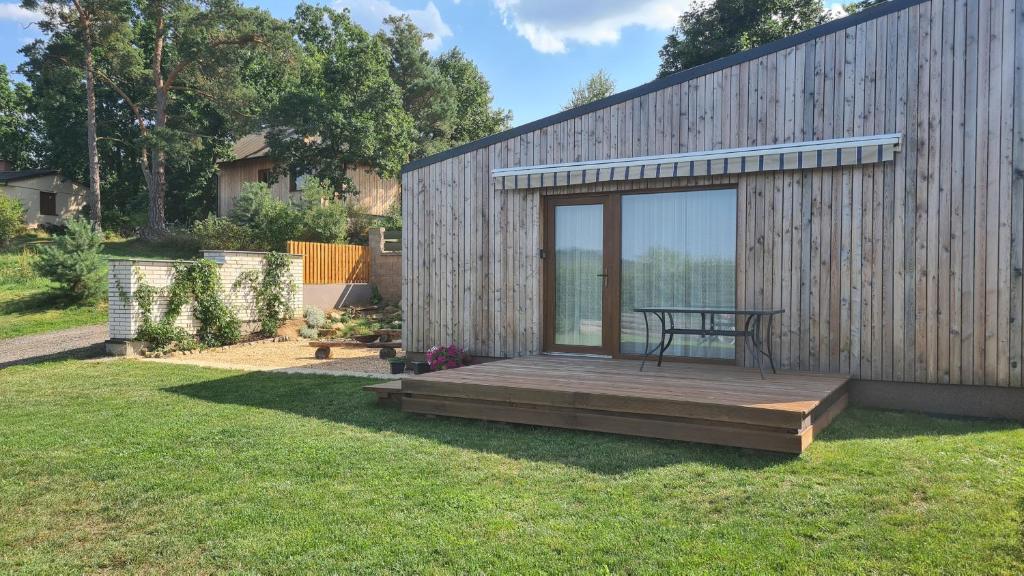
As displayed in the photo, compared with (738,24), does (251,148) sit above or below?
below

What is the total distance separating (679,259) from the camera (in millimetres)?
6883

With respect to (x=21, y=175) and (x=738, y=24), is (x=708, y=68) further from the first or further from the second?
(x=21, y=175)

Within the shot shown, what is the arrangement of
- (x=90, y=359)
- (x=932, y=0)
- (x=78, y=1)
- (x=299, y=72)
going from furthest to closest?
(x=299, y=72) < (x=78, y=1) < (x=90, y=359) < (x=932, y=0)

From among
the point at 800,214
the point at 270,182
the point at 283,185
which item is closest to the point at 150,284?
the point at 800,214

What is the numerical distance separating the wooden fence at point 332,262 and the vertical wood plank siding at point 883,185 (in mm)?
8916

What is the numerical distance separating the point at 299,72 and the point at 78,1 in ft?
23.1

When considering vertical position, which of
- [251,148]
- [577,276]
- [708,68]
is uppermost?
[251,148]

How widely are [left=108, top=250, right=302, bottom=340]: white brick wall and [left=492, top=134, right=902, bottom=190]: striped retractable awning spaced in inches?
241

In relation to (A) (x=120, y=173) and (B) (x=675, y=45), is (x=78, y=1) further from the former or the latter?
(B) (x=675, y=45)

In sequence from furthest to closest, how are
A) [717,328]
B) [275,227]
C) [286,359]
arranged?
[275,227] < [286,359] < [717,328]

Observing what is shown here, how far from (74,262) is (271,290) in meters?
3.99

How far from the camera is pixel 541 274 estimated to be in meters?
7.55

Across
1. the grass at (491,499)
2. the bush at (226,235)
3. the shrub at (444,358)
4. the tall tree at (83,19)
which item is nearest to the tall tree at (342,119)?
the bush at (226,235)

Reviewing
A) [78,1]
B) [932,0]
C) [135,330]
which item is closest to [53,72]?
[78,1]
